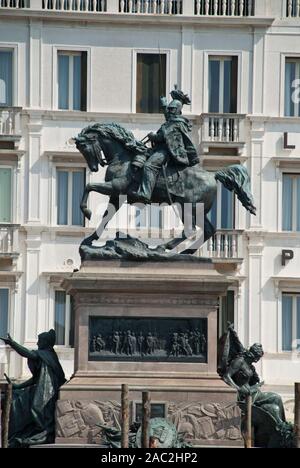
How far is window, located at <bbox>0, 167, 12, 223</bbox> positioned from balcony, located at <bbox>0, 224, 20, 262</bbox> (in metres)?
0.59

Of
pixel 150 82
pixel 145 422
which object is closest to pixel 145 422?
pixel 145 422

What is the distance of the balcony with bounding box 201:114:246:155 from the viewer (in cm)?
7800

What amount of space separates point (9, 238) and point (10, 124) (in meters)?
3.73

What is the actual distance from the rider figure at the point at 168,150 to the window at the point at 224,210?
2251 cm

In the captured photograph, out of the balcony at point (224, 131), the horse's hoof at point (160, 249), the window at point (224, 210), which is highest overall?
the balcony at point (224, 131)

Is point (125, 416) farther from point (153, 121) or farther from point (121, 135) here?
point (153, 121)

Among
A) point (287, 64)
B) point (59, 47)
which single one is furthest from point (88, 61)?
point (287, 64)

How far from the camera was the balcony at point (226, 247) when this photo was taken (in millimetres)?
77562

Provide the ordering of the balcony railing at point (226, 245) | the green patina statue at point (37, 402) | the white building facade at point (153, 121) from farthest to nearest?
the white building facade at point (153, 121)
the balcony railing at point (226, 245)
the green patina statue at point (37, 402)

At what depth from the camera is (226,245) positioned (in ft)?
256

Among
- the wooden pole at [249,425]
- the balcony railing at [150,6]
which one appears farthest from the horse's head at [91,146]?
the balcony railing at [150,6]

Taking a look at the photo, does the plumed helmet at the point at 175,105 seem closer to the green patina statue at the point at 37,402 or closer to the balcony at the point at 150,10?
the green patina statue at the point at 37,402

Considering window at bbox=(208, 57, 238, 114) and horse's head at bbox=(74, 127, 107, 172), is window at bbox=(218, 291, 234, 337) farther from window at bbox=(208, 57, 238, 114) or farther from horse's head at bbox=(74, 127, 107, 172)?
horse's head at bbox=(74, 127, 107, 172)
